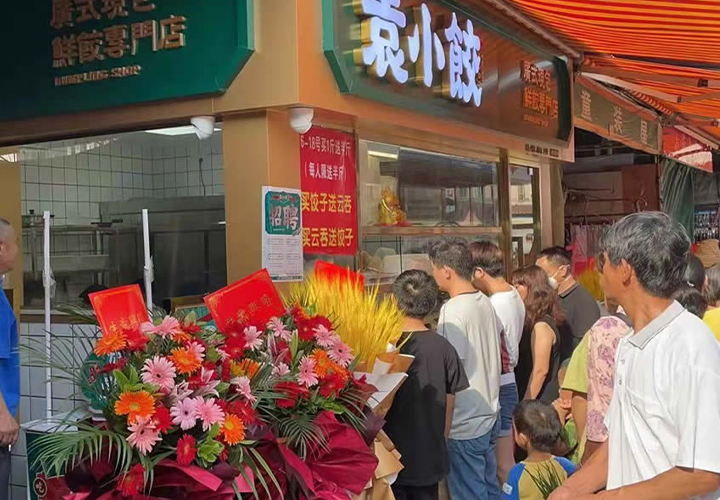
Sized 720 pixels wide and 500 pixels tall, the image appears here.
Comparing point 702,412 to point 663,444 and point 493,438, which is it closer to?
point 663,444

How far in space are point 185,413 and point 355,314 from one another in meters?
0.92

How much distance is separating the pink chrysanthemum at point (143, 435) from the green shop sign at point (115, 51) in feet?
6.90

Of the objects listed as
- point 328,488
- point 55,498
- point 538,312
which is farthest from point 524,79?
point 55,498

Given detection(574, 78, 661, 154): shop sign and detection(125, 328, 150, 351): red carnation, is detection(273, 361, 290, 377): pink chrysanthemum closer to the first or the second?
detection(125, 328, 150, 351): red carnation

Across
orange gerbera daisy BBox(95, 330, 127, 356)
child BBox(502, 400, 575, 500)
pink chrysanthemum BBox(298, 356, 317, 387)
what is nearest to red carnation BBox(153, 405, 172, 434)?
orange gerbera daisy BBox(95, 330, 127, 356)

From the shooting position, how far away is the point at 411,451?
3.49 meters

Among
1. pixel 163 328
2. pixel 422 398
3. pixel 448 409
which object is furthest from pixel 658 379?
pixel 448 409

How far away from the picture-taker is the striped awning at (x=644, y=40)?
488 centimetres

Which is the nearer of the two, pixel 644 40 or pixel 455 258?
pixel 455 258

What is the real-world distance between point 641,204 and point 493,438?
6662 mm

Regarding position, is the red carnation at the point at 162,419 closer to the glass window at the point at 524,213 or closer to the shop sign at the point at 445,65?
the shop sign at the point at 445,65

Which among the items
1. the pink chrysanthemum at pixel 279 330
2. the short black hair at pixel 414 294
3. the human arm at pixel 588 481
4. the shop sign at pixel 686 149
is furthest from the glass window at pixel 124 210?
the shop sign at pixel 686 149

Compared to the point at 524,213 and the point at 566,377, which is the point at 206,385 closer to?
the point at 566,377

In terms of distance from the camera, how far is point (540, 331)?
4.61 m
